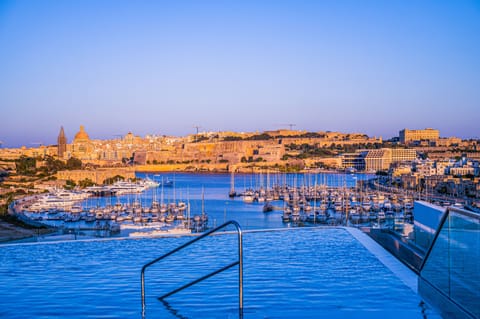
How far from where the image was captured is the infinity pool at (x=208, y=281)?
2438mm

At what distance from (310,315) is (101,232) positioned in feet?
37.7

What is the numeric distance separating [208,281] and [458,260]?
4.33 feet

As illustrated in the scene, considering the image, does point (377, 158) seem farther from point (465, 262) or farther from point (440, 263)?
point (465, 262)

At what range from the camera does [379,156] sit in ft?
169

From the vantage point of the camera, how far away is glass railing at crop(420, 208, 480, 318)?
202 centimetres

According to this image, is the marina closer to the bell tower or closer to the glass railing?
the glass railing

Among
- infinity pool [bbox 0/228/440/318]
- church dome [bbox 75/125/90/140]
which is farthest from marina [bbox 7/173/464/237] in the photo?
church dome [bbox 75/125/90/140]

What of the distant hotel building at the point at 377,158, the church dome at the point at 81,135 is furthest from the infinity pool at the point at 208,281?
the church dome at the point at 81,135

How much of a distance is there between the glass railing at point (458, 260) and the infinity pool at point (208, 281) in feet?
0.43

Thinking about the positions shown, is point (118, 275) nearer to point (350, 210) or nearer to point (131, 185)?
point (350, 210)

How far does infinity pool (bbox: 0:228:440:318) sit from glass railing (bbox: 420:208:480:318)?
13 cm

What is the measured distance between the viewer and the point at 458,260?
2172 millimetres

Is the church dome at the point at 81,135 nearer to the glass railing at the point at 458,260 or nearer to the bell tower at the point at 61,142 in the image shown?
the bell tower at the point at 61,142

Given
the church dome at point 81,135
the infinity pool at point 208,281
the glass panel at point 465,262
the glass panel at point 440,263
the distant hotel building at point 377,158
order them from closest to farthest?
the glass panel at point 465,262 → the glass panel at point 440,263 → the infinity pool at point 208,281 → the distant hotel building at point 377,158 → the church dome at point 81,135
